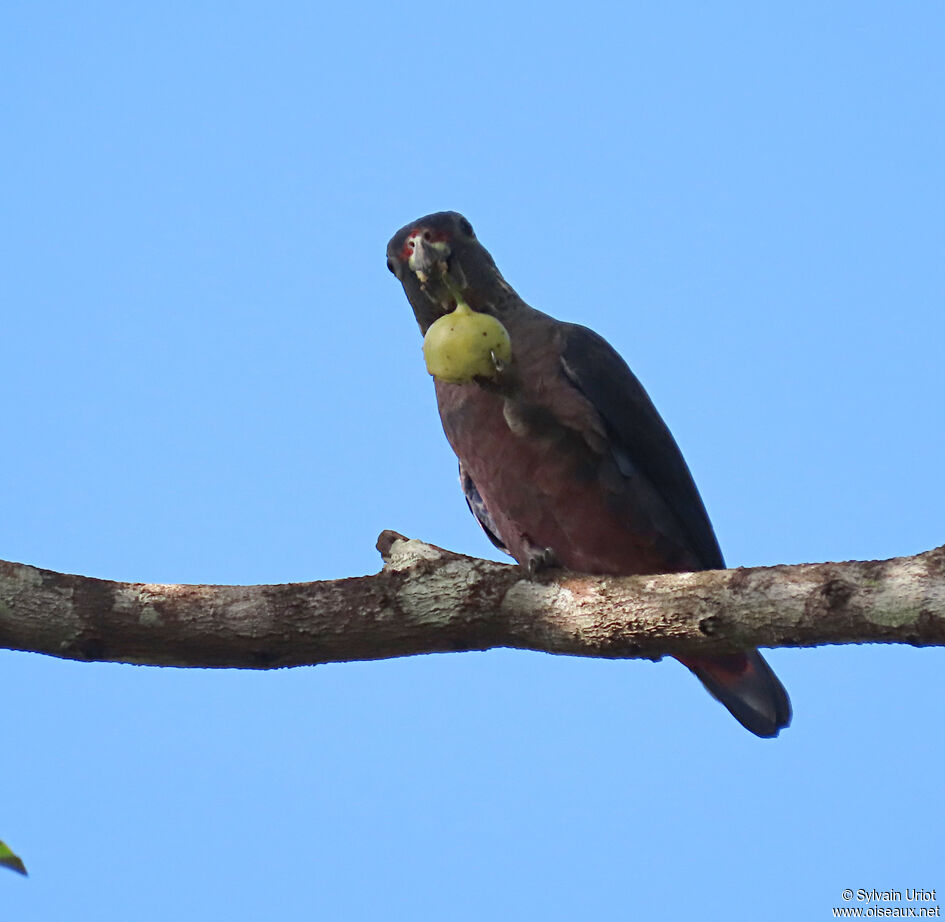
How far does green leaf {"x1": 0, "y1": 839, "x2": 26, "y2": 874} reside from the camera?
81.4 inches

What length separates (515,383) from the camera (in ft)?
14.6

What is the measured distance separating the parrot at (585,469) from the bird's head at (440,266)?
0.06ft

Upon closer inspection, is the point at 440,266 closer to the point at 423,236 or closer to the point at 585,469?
the point at 423,236

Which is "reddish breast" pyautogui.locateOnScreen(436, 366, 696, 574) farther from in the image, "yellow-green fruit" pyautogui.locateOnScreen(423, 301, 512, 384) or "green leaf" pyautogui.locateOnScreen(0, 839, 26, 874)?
"green leaf" pyautogui.locateOnScreen(0, 839, 26, 874)

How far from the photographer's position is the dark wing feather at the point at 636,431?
4.86 metres

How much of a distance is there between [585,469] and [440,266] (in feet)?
4.12

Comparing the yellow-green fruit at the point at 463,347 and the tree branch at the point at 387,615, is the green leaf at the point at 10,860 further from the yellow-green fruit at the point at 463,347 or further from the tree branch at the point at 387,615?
the yellow-green fruit at the point at 463,347

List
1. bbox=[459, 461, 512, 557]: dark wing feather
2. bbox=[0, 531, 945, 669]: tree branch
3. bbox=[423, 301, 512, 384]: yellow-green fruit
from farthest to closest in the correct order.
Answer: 1. bbox=[459, 461, 512, 557]: dark wing feather
2. bbox=[423, 301, 512, 384]: yellow-green fruit
3. bbox=[0, 531, 945, 669]: tree branch

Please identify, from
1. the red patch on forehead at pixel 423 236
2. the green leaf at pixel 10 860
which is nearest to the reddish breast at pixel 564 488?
the red patch on forehead at pixel 423 236

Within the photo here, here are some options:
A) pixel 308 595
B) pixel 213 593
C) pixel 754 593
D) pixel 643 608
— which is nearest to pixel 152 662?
pixel 213 593

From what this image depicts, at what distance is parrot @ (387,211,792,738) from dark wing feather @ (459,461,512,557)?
0.36 meters

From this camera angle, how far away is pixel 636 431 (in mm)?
4918

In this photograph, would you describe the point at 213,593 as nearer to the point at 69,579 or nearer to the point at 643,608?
the point at 69,579

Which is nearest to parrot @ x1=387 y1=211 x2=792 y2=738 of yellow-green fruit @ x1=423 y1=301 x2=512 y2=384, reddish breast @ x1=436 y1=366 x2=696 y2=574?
reddish breast @ x1=436 y1=366 x2=696 y2=574
